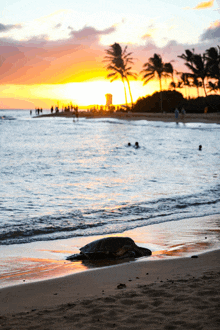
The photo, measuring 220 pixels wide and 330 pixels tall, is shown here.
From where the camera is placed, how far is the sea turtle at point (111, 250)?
Result: 482cm

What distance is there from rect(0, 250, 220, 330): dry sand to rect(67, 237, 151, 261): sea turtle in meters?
0.41

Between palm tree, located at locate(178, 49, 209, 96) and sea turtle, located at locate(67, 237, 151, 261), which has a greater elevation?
palm tree, located at locate(178, 49, 209, 96)

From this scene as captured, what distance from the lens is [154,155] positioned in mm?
19609

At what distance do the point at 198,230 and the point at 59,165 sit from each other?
32.5 feet

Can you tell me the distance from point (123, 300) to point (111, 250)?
1589 millimetres

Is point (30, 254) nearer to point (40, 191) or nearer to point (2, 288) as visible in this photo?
point (2, 288)

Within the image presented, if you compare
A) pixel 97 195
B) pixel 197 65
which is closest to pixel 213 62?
pixel 197 65

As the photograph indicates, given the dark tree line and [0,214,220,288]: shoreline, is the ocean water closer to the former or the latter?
[0,214,220,288]: shoreline

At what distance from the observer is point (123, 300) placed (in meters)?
3.26

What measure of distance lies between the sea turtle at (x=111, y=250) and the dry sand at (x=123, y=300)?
0.41 metres

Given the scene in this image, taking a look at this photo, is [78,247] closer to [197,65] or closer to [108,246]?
[108,246]

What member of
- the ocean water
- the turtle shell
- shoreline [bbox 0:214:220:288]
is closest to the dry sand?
→ shoreline [bbox 0:214:220:288]

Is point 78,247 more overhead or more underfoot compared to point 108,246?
more underfoot

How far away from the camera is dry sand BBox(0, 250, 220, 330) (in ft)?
9.24
